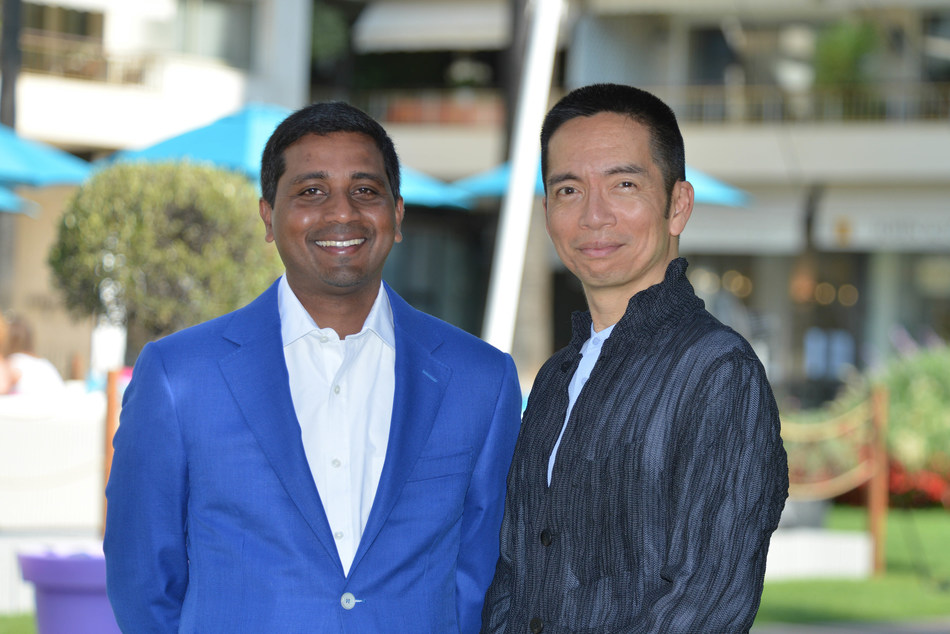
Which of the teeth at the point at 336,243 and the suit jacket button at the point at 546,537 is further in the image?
the teeth at the point at 336,243

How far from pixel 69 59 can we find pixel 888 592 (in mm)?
16300

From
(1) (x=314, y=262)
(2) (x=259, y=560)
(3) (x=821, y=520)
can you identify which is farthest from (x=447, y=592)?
(3) (x=821, y=520)

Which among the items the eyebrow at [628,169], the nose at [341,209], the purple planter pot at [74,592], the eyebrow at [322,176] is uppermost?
the eyebrow at [628,169]

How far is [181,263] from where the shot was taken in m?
8.61

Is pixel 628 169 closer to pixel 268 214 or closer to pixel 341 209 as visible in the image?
pixel 341 209

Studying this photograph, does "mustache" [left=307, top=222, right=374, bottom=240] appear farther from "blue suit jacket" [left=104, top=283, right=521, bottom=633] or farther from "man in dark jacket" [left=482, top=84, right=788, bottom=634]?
"man in dark jacket" [left=482, top=84, right=788, bottom=634]

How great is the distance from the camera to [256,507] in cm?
289

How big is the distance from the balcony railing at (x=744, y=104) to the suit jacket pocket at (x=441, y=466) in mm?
20341

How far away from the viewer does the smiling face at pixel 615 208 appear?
281 centimetres

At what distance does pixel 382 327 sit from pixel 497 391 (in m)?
0.33

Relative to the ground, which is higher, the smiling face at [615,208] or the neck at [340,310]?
the smiling face at [615,208]

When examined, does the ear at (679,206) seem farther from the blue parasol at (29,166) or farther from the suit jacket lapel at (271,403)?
the blue parasol at (29,166)

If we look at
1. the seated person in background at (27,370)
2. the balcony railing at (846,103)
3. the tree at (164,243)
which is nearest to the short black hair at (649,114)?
the tree at (164,243)

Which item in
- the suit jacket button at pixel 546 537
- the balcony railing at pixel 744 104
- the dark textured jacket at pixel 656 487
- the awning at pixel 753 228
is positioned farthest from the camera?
the balcony railing at pixel 744 104
